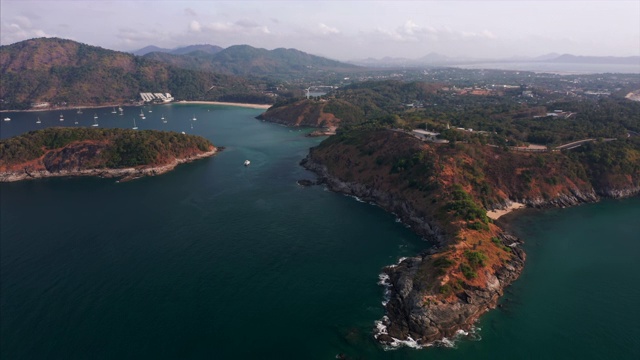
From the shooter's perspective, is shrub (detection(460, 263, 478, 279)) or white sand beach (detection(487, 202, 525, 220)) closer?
shrub (detection(460, 263, 478, 279))

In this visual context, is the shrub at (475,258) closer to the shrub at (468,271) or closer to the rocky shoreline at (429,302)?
the shrub at (468,271)

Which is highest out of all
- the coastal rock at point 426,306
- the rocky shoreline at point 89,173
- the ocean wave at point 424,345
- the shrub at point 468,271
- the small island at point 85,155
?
the small island at point 85,155

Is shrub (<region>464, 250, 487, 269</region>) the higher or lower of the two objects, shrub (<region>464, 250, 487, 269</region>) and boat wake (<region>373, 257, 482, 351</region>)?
the higher

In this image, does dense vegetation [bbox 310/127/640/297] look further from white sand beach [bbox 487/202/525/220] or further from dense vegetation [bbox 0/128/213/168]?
dense vegetation [bbox 0/128/213/168]

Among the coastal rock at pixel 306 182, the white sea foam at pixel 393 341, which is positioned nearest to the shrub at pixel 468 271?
the white sea foam at pixel 393 341

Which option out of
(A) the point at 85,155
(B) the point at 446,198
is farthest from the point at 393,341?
(A) the point at 85,155

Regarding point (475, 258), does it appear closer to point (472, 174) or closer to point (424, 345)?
point (424, 345)

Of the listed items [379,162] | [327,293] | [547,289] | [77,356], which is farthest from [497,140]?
[77,356]

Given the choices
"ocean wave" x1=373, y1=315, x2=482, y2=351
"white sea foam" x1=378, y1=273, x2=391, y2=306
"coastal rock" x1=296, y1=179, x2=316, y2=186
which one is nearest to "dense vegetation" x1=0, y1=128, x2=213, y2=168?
"coastal rock" x1=296, y1=179, x2=316, y2=186
